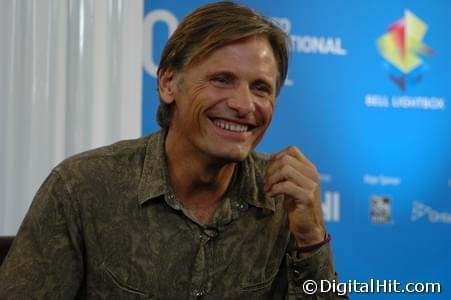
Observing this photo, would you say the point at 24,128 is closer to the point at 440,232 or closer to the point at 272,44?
the point at 272,44

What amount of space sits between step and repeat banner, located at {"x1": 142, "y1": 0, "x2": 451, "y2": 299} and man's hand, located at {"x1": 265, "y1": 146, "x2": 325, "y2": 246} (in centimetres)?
146

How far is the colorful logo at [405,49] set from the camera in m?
3.14

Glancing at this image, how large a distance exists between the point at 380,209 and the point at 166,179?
185 cm

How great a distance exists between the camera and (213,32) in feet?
4.66

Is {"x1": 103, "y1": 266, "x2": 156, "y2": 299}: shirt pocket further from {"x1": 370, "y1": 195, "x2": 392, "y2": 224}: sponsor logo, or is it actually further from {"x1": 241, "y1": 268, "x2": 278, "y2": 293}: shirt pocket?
{"x1": 370, "y1": 195, "x2": 392, "y2": 224}: sponsor logo

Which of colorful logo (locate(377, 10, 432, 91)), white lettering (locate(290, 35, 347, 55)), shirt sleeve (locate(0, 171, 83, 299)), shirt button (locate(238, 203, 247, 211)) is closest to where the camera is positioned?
shirt sleeve (locate(0, 171, 83, 299))

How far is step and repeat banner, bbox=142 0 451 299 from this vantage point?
9.93ft

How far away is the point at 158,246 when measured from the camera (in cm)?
140

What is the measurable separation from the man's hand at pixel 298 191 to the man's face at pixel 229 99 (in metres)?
0.08

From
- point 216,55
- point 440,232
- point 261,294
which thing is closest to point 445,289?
point 440,232

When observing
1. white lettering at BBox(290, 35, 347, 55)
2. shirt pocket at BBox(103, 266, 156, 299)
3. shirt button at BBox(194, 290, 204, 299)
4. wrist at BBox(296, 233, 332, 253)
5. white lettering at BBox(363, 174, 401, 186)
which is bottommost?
shirt button at BBox(194, 290, 204, 299)

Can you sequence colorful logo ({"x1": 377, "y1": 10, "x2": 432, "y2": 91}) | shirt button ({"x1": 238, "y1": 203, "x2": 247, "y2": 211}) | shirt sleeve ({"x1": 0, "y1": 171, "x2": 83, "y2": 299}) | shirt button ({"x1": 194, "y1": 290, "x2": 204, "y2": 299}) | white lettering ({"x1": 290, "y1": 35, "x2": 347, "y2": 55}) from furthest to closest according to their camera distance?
colorful logo ({"x1": 377, "y1": 10, "x2": 432, "y2": 91})
white lettering ({"x1": 290, "y1": 35, "x2": 347, "y2": 55})
shirt button ({"x1": 238, "y1": 203, "x2": 247, "y2": 211})
shirt button ({"x1": 194, "y1": 290, "x2": 204, "y2": 299})
shirt sleeve ({"x1": 0, "y1": 171, "x2": 83, "y2": 299})

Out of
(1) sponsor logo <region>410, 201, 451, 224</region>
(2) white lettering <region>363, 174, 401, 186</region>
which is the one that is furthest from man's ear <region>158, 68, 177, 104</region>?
(1) sponsor logo <region>410, 201, 451, 224</region>

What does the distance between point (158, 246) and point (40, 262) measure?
232 mm
